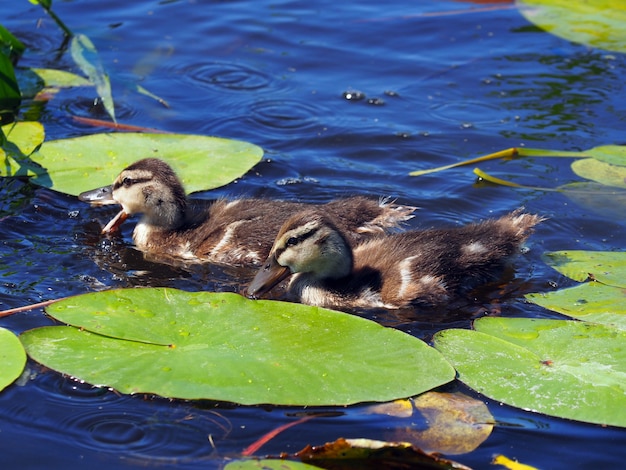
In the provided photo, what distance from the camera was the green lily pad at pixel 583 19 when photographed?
8953 millimetres

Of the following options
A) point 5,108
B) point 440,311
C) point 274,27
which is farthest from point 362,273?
A: point 274,27

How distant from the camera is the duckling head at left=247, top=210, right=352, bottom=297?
5109 mm

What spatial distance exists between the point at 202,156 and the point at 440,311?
2184mm

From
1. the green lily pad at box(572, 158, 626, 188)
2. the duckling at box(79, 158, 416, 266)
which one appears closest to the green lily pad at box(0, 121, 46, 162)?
the duckling at box(79, 158, 416, 266)

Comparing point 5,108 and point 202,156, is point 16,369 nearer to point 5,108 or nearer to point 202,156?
point 202,156

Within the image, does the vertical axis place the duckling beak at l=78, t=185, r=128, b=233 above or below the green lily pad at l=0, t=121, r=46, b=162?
below

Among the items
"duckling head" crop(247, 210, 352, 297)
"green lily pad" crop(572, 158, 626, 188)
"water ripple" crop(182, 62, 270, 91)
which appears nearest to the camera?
"duckling head" crop(247, 210, 352, 297)

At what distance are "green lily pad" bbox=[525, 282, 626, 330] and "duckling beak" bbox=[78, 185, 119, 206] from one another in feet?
8.55

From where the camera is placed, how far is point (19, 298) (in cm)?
499

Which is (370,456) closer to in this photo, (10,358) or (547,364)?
(547,364)

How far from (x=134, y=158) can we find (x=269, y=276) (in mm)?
1687

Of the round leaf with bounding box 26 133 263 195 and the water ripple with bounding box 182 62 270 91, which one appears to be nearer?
the round leaf with bounding box 26 133 263 195

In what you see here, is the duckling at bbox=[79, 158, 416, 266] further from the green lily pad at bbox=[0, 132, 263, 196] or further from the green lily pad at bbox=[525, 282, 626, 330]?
the green lily pad at bbox=[525, 282, 626, 330]

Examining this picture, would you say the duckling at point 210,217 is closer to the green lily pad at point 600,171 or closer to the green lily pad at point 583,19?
the green lily pad at point 600,171
